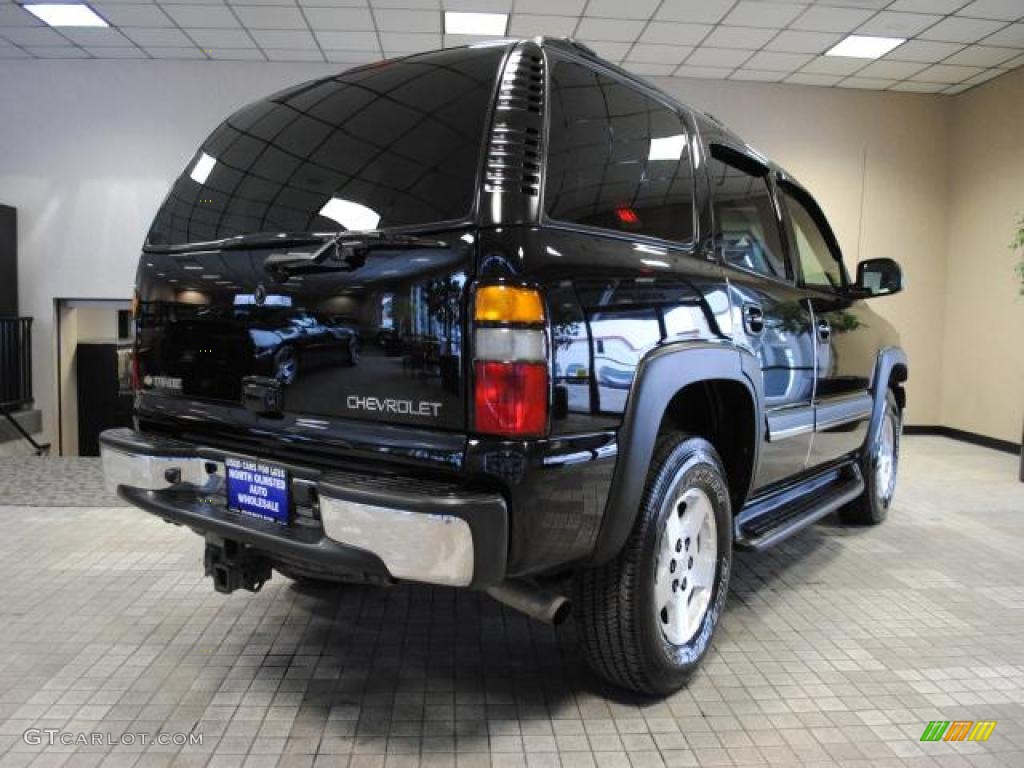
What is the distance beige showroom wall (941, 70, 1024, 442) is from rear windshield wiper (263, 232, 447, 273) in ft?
24.5

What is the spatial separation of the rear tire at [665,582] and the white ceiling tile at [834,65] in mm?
6460

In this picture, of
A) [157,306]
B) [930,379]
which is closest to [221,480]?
[157,306]

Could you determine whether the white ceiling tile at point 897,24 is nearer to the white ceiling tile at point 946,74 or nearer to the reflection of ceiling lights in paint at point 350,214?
the white ceiling tile at point 946,74

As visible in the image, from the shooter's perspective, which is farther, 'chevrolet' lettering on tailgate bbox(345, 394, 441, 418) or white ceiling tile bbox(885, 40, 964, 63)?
white ceiling tile bbox(885, 40, 964, 63)

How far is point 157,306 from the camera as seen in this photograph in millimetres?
2275

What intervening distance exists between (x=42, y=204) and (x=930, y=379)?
383 inches

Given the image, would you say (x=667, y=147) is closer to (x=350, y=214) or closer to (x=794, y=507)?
(x=350, y=214)

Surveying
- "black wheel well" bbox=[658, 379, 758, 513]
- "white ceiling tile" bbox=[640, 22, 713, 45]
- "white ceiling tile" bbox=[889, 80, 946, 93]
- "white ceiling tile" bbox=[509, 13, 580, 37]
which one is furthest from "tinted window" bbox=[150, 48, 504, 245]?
"white ceiling tile" bbox=[889, 80, 946, 93]

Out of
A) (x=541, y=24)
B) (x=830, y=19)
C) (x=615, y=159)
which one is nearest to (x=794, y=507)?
(x=615, y=159)

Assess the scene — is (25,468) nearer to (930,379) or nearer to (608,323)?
(608,323)

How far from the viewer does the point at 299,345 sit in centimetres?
192

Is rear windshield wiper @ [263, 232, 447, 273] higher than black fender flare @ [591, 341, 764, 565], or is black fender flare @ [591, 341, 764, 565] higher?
rear windshield wiper @ [263, 232, 447, 273]

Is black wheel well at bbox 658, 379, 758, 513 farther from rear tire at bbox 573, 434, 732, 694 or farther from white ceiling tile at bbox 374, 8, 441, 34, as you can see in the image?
white ceiling tile at bbox 374, 8, 441, 34

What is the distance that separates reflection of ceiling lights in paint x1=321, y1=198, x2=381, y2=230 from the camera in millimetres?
1865
